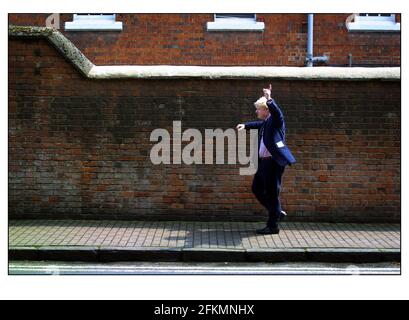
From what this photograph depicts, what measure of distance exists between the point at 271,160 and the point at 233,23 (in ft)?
16.5

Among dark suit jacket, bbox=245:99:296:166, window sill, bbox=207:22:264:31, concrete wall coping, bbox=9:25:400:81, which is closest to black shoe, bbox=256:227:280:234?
dark suit jacket, bbox=245:99:296:166

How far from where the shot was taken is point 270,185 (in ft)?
23.8

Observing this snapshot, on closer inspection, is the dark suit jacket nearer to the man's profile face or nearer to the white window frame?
the man's profile face

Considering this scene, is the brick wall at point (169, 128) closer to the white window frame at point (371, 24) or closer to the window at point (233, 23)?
the window at point (233, 23)

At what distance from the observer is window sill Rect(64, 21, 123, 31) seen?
1130 cm

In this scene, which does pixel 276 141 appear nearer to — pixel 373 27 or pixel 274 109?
pixel 274 109

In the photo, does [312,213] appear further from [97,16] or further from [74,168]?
[97,16]

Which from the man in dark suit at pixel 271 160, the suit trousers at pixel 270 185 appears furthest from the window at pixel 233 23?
the suit trousers at pixel 270 185

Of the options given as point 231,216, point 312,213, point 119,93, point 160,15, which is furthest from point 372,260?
point 160,15

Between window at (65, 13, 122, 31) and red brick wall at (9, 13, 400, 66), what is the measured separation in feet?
0.37

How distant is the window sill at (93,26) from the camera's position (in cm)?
1130

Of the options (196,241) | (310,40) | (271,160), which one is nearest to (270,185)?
(271,160)

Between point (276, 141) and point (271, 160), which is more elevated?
point (276, 141)

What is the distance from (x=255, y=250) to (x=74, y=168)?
334 cm
